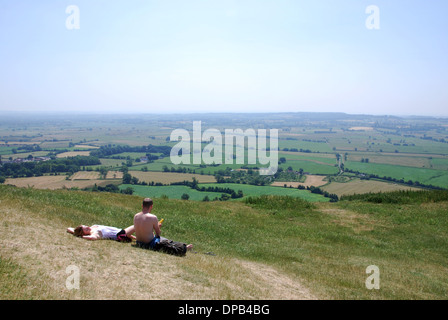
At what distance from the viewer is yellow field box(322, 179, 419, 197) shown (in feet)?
151

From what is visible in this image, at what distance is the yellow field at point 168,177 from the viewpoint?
4953 centimetres

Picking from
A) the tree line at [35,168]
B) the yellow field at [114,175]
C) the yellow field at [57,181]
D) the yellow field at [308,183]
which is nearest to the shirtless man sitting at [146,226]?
the yellow field at [57,181]

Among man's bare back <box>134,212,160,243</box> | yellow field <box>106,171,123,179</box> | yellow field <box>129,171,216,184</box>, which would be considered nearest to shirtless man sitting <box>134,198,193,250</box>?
man's bare back <box>134,212,160,243</box>

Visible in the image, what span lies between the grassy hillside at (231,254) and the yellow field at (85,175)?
106 feet

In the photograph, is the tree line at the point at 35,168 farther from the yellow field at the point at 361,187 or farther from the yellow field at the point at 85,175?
the yellow field at the point at 361,187

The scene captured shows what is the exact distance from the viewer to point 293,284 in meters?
8.19

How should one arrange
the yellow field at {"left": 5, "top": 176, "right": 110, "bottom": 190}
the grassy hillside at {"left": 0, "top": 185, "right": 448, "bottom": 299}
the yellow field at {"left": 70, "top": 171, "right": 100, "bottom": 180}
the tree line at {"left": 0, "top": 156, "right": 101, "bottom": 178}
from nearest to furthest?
the grassy hillside at {"left": 0, "top": 185, "right": 448, "bottom": 299} < the yellow field at {"left": 5, "top": 176, "right": 110, "bottom": 190} < the tree line at {"left": 0, "top": 156, "right": 101, "bottom": 178} < the yellow field at {"left": 70, "top": 171, "right": 100, "bottom": 180}

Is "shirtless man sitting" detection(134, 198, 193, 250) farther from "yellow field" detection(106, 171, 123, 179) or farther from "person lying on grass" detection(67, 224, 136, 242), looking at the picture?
"yellow field" detection(106, 171, 123, 179)

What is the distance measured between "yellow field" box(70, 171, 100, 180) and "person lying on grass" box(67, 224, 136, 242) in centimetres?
4238

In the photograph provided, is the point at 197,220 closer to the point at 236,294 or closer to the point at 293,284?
the point at 293,284
